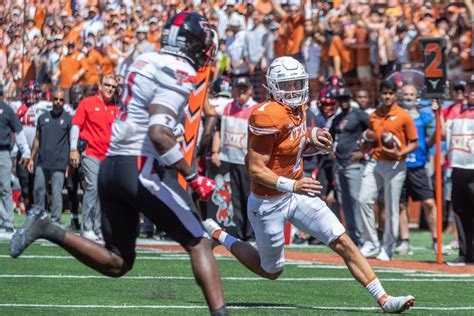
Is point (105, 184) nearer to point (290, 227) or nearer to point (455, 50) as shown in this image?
point (290, 227)

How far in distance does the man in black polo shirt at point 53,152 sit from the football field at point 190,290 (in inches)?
161

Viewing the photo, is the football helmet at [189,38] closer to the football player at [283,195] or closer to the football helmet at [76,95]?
the football player at [283,195]

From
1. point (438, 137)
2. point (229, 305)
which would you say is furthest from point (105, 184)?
point (438, 137)

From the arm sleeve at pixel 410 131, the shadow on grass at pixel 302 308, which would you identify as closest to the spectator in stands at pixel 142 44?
the arm sleeve at pixel 410 131

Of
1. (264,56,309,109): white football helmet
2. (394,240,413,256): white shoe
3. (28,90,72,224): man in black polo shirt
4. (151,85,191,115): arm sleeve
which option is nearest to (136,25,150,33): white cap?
(28,90,72,224): man in black polo shirt

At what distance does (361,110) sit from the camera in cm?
1538

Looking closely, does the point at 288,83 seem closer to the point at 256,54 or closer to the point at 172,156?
the point at 172,156

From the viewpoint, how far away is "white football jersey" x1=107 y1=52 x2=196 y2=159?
22.9ft

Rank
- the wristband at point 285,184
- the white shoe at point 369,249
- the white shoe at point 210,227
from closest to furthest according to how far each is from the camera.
Result: the wristband at point 285,184
the white shoe at point 210,227
the white shoe at point 369,249

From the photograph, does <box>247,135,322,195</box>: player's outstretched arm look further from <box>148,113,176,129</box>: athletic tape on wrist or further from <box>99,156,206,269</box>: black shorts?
<box>148,113,176,129</box>: athletic tape on wrist

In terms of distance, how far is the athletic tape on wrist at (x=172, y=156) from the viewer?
22.5ft

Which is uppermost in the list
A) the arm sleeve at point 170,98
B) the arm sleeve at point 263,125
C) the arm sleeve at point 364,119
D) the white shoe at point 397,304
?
the arm sleeve at point 170,98

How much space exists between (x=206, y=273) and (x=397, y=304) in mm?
1970

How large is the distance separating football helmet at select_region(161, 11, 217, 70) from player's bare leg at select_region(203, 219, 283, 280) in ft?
6.68
